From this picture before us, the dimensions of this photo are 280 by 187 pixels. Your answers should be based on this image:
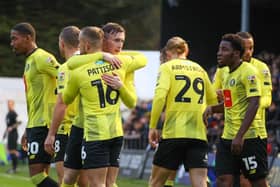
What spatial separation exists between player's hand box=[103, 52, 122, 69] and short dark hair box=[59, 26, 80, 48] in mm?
1630

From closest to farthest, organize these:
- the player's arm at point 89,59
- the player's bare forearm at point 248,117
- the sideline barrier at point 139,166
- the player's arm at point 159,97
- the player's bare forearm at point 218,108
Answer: the player's arm at point 89,59, the player's bare forearm at point 248,117, the player's arm at point 159,97, the player's bare forearm at point 218,108, the sideline barrier at point 139,166

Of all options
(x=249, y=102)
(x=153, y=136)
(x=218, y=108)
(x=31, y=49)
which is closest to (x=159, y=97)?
(x=153, y=136)

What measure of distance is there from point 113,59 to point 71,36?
1.79 meters

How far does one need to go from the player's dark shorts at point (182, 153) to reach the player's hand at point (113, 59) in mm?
1489

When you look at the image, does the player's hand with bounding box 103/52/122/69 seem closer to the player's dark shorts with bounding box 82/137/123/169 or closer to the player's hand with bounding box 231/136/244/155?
the player's dark shorts with bounding box 82/137/123/169

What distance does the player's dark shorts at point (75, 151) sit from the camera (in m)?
11.3

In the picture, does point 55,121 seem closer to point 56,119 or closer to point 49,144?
point 56,119

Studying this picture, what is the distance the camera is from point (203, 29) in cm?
3006

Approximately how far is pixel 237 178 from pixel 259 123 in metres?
0.82

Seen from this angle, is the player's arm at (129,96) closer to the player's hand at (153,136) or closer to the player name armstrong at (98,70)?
the player name armstrong at (98,70)

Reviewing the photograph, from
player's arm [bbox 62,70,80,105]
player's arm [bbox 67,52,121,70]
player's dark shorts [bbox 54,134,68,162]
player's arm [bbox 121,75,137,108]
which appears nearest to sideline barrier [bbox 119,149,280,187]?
player's dark shorts [bbox 54,134,68,162]

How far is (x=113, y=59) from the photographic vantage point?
1063cm

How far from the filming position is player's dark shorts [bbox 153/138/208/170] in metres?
11.7

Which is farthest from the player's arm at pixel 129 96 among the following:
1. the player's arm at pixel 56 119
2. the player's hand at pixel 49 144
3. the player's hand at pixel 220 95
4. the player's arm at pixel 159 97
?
the player's hand at pixel 220 95
